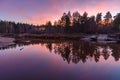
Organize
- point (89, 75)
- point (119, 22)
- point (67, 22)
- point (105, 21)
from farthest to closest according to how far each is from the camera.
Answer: point (105, 21), point (67, 22), point (119, 22), point (89, 75)

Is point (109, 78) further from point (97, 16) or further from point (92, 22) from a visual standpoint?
point (97, 16)

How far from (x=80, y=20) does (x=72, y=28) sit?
776 cm

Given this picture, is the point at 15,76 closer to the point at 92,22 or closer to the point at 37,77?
the point at 37,77

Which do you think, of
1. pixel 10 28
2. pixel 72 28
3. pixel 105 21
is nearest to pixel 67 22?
pixel 72 28

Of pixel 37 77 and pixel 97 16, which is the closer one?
pixel 37 77

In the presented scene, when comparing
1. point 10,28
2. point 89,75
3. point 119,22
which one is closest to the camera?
point 89,75

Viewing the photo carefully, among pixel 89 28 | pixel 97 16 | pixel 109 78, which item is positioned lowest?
pixel 109 78

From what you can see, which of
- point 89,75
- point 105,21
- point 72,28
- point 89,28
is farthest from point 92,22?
point 89,75

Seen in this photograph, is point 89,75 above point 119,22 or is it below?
below

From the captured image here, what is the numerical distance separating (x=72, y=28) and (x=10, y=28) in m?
102

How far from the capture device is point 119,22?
4449 inches

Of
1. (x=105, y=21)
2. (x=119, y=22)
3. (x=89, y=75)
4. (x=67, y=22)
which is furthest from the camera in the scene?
(x=105, y=21)

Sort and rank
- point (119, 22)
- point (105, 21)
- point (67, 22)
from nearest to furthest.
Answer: point (119, 22)
point (67, 22)
point (105, 21)

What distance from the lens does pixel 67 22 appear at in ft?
402
